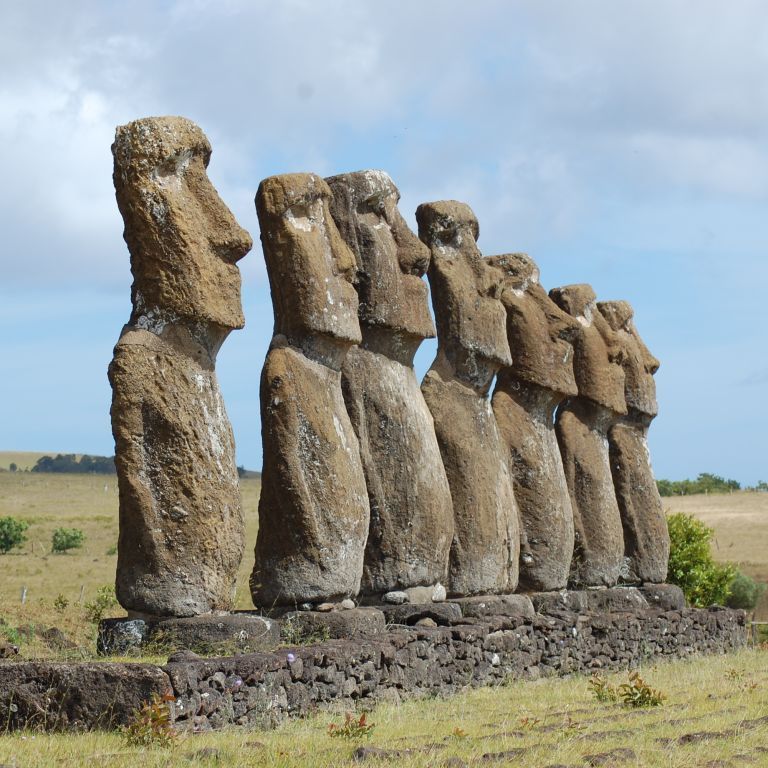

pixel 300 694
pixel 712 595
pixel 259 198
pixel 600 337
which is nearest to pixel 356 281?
pixel 259 198

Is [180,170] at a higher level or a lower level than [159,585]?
higher

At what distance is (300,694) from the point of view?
959 cm

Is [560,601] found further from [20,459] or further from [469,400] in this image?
[20,459]

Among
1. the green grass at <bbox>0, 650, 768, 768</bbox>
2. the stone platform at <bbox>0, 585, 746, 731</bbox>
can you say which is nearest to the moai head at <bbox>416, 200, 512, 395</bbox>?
the stone platform at <bbox>0, 585, 746, 731</bbox>

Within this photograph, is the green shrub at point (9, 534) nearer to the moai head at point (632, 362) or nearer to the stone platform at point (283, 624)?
the moai head at point (632, 362)

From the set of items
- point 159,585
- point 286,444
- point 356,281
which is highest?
point 356,281

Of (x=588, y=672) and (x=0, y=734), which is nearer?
(x=0, y=734)

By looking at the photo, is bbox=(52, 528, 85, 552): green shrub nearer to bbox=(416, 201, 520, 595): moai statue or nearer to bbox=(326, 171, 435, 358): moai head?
bbox=(416, 201, 520, 595): moai statue

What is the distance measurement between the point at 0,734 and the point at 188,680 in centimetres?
119

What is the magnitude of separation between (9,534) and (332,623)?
31.7 m

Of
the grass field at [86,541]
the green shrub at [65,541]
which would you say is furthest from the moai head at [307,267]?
the green shrub at [65,541]

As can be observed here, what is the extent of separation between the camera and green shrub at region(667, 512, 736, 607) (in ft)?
81.2

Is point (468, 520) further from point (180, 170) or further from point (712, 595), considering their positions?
point (712, 595)

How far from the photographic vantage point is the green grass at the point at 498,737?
7535 millimetres
